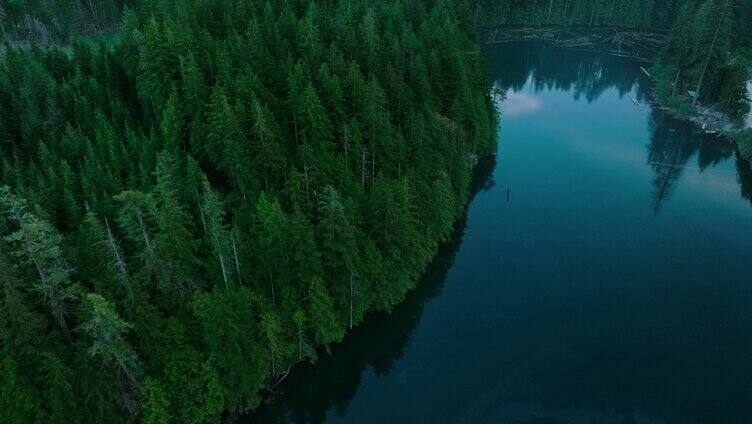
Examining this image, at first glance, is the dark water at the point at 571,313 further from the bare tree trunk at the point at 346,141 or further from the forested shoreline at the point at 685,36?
the forested shoreline at the point at 685,36

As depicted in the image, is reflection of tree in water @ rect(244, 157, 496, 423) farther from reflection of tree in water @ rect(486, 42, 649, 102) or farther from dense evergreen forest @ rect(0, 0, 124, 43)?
dense evergreen forest @ rect(0, 0, 124, 43)

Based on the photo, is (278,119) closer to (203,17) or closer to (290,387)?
(290,387)

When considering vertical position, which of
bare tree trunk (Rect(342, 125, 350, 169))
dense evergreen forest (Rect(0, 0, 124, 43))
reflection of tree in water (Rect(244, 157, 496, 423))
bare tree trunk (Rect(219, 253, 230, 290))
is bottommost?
reflection of tree in water (Rect(244, 157, 496, 423))

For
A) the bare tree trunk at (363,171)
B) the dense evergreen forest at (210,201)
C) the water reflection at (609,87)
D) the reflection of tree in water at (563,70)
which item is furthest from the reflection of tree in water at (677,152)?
the bare tree trunk at (363,171)

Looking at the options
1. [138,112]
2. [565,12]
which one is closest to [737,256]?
[138,112]

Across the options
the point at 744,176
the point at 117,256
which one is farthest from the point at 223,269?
the point at 744,176

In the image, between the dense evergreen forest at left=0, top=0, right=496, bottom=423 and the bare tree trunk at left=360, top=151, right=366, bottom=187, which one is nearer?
the dense evergreen forest at left=0, top=0, right=496, bottom=423

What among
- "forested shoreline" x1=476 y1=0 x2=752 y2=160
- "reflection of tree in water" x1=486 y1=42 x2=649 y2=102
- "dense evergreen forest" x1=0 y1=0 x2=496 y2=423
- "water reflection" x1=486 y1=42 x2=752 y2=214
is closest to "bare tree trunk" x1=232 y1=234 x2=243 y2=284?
"dense evergreen forest" x1=0 y1=0 x2=496 y2=423
